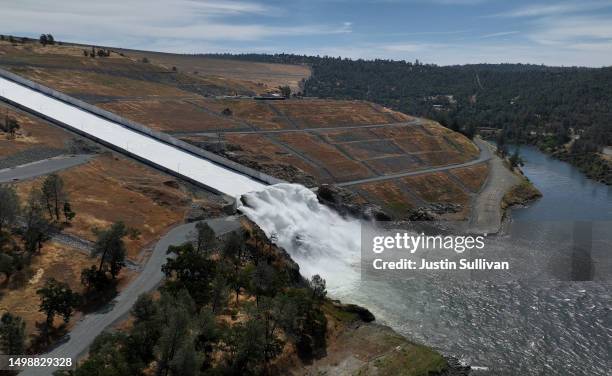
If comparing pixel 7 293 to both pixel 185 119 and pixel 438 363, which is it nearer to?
pixel 438 363

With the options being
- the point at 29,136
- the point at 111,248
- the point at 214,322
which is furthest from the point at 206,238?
the point at 29,136

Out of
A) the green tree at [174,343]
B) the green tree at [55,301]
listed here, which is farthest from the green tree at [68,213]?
the green tree at [174,343]

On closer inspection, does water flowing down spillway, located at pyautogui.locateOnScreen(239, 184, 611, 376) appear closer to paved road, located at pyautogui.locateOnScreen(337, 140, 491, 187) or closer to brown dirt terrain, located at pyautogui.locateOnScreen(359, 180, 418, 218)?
brown dirt terrain, located at pyautogui.locateOnScreen(359, 180, 418, 218)

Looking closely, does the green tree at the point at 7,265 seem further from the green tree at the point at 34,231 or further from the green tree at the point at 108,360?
the green tree at the point at 108,360

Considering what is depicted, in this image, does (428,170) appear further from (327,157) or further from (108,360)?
(108,360)

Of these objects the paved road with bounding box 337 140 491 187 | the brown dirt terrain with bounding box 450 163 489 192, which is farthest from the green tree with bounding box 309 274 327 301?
the brown dirt terrain with bounding box 450 163 489 192

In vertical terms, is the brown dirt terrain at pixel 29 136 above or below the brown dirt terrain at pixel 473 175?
above
